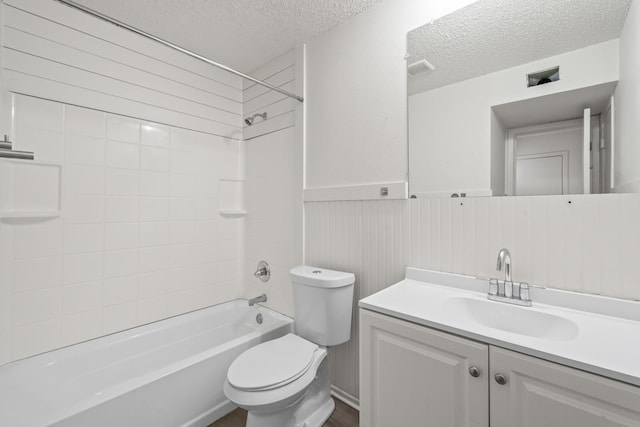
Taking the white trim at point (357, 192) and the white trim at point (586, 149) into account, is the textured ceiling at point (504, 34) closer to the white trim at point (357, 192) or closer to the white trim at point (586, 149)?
the white trim at point (586, 149)

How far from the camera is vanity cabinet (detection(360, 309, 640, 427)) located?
0.67 metres

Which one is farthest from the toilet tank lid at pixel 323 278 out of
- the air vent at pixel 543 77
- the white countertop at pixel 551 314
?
the air vent at pixel 543 77

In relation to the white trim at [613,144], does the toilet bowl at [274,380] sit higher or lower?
lower

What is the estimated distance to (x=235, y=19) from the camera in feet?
5.55

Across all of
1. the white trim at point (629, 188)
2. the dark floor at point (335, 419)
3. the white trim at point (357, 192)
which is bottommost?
the dark floor at point (335, 419)

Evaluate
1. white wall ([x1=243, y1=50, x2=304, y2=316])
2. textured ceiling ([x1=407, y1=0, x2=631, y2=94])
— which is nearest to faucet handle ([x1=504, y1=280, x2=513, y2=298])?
textured ceiling ([x1=407, y1=0, x2=631, y2=94])

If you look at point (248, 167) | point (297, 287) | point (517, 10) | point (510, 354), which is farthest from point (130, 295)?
point (517, 10)

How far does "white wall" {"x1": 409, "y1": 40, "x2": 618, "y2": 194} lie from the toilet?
28.9 inches

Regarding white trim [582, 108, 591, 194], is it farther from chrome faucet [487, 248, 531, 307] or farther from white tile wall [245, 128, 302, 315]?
white tile wall [245, 128, 302, 315]

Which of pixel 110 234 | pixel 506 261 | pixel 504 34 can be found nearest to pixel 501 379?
pixel 506 261

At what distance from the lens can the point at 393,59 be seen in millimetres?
1478

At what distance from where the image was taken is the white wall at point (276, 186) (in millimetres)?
1970

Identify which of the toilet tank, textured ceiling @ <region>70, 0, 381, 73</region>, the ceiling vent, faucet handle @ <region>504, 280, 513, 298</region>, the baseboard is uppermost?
textured ceiling @ <region>70, 0, 381, 73</region>

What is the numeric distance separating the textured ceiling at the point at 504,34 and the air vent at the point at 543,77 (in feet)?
0.20
